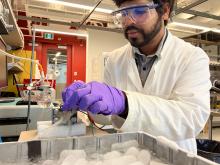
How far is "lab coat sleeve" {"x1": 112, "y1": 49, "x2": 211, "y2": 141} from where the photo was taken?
885mm

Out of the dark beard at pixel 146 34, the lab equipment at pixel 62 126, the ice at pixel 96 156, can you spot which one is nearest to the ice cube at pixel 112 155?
the ice at pixel 96 156

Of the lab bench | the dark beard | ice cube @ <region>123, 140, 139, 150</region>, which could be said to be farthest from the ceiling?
ice cube @ <region>123, 140, 139, 150</region>

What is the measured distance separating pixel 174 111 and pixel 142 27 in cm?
45

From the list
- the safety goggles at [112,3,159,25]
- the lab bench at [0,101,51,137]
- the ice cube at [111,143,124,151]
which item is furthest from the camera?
the lab bench at [0,101,51,137]

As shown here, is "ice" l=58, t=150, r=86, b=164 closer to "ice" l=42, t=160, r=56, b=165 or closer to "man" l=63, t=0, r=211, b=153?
"ice" l=42, t=160, r=56, b=165

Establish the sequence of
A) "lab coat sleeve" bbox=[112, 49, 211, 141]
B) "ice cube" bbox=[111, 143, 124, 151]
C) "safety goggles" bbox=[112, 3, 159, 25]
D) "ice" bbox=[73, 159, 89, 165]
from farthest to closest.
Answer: "safety goggles" bbox=[112, 3, 159, 25] → "lab coat sleeve" bbox=[112, 49, 211, 141] → "ice cube" bbox=[111, 143, 124, 151] → "ice" bbox=[73, 159, 89, 165]

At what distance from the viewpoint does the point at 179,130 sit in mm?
923

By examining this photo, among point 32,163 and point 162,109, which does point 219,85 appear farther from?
point 32,163

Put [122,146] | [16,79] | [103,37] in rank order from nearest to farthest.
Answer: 1. [122,146]
2. [16,79]
3. [103,37]

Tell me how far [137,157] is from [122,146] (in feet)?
0.27

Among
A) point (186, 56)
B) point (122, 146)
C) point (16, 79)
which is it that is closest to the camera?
point (122, 146)

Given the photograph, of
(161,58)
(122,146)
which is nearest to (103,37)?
(161,58)

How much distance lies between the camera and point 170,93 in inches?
A: 45.1

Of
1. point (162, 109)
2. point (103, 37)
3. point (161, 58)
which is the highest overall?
point (103, 37)
